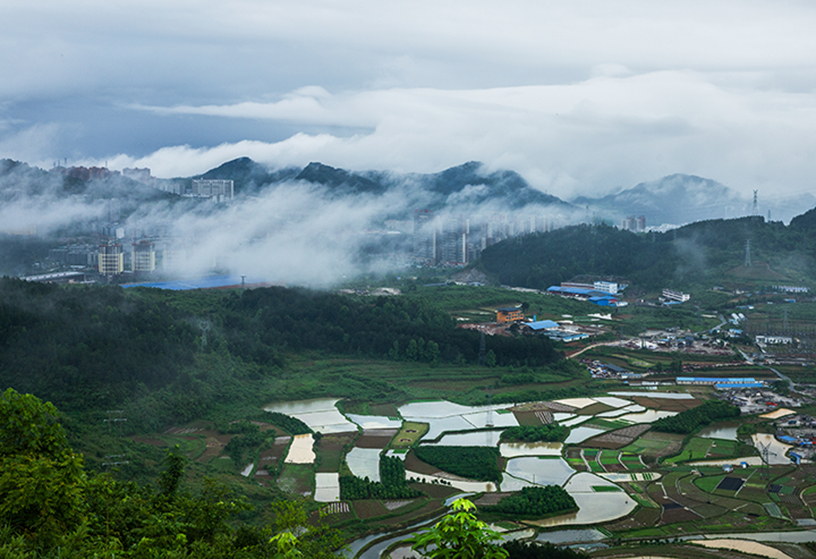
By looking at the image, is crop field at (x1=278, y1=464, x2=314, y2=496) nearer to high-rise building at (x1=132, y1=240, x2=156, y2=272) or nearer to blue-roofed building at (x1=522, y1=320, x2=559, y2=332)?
blue-roofed building at (x1=522, y1=320, x2=559, y2=332)

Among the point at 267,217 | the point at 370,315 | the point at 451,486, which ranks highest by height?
the point at 267,217

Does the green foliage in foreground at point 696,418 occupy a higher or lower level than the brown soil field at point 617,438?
higher

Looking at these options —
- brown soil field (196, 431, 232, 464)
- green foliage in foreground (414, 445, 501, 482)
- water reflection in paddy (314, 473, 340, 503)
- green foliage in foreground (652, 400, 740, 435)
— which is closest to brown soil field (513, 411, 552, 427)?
green foliage in foreground (414, 445, 501, 482)

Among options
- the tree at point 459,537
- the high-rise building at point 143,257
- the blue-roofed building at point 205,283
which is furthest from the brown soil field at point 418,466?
the high-rise building at point 143,257

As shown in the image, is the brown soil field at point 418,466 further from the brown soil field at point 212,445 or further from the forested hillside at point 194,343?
the forested hillside at point 194,343

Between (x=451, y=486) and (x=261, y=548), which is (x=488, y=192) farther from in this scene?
(x=261, y=548)

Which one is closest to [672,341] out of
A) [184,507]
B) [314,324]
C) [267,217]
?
[314,324]

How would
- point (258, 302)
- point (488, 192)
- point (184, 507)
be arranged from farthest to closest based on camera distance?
point (488, 192) → point (258, 302) → point (184, 507)
